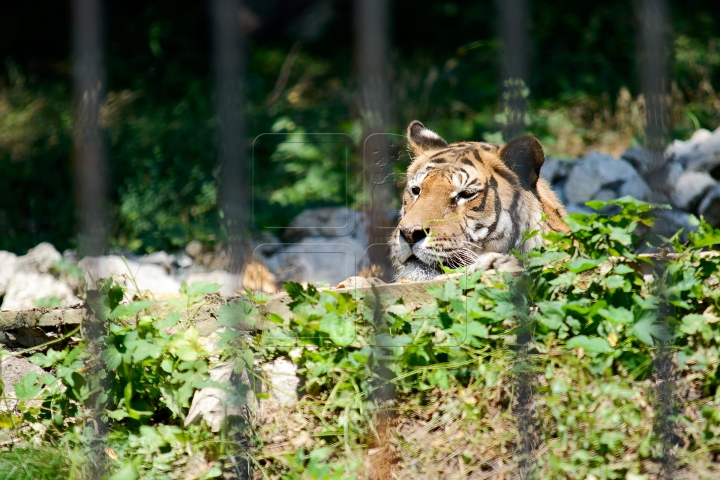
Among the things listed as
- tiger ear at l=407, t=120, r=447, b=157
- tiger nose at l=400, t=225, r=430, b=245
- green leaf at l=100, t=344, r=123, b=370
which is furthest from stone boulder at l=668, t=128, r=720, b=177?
green leaf at l=100, t=344, r=123, b=370

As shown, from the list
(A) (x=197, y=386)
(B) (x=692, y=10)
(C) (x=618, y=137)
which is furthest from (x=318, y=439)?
(B) (x=692, y=10)

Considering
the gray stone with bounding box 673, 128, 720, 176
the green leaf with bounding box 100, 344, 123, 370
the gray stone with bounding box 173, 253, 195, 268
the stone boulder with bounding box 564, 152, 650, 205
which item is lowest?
the green leaf with bounding box 100, 344, 123, 370

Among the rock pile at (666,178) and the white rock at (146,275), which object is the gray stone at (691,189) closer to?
the rock pile at (666,178)

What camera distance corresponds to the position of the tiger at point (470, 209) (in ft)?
13.0

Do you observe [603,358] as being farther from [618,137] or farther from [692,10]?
[692,10]

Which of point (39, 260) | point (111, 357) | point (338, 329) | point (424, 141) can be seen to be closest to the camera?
point (111, 357)

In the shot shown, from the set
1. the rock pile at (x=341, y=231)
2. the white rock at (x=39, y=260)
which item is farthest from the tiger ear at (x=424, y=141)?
the white rock at (x=39, y=260)

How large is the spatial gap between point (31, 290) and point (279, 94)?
5.57 metres

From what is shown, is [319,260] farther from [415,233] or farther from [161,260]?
[415,233]

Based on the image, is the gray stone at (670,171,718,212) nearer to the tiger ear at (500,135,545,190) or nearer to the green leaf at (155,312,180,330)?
the tiger ear at (500,135,545,190)

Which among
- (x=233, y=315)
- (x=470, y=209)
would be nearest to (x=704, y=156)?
(x=470, y=209)

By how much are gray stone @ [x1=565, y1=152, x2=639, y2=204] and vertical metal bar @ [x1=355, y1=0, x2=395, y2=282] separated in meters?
1.57

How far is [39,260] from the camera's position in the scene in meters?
5.01

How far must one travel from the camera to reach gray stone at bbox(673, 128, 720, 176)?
5.87 meters
